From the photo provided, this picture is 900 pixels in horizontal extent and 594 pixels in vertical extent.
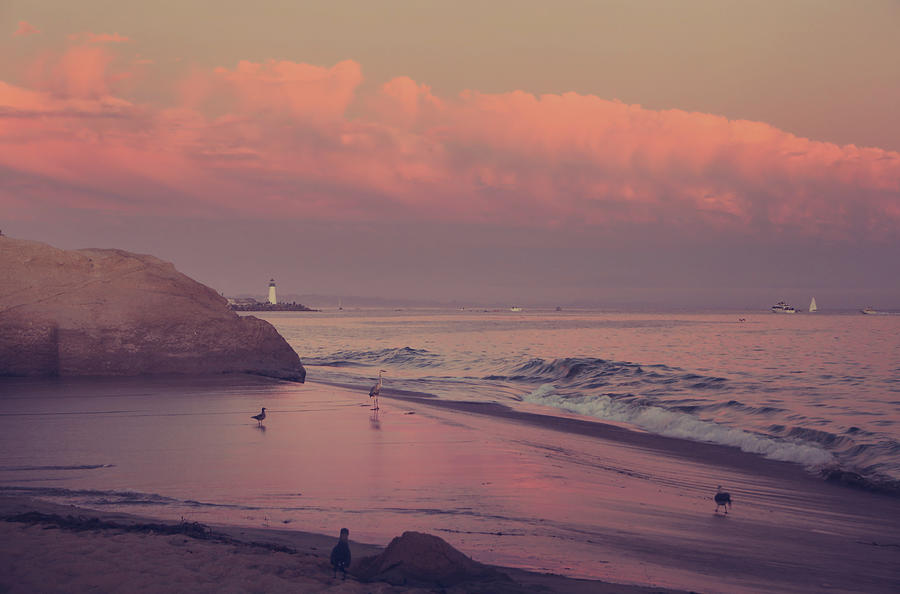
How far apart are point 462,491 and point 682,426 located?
10343mm

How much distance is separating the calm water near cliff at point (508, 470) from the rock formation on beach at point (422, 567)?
64 cm

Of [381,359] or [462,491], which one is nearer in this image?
[462,491]

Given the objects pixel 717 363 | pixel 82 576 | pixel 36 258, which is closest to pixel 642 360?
pixel 717 363

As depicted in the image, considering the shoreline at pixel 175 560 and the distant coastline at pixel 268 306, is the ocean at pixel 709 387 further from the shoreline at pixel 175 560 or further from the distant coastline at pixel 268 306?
the distant coastline at pixel 268 306

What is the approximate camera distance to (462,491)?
Answer: 8508 mm

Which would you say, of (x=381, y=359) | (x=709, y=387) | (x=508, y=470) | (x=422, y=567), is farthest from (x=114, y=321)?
(x=381, y=359)

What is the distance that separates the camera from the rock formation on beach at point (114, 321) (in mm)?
18016

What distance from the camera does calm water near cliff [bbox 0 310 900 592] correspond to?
675 cm

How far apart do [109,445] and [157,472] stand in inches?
78.6

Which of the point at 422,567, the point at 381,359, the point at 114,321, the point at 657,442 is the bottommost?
the point at 657,442

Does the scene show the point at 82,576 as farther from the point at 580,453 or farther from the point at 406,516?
the point at 580,453

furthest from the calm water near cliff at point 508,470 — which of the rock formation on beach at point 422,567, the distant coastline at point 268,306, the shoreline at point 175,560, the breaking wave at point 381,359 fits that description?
the distant coastline at point 268,306

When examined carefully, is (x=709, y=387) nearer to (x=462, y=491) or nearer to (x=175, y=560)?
(x=462, y=491)

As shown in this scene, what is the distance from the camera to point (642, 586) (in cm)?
550
